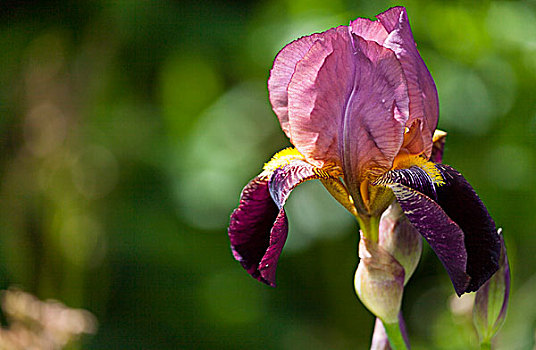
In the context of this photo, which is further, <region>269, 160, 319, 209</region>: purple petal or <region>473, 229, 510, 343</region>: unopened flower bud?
<region>473, 229, 510, 343</region>: unopened flower bud

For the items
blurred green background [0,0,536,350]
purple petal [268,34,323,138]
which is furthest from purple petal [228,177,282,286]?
blurred green background [0,0,536,350]

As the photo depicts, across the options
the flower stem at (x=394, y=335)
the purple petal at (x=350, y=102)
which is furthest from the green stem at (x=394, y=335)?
the purple petal at (x=350, y=102)

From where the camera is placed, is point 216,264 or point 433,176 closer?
point 433,176

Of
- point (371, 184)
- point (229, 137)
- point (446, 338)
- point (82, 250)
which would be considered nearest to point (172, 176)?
point (229, 137)

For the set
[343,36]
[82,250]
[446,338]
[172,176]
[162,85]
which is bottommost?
[446,338]

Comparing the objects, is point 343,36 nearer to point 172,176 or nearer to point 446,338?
point 446,338

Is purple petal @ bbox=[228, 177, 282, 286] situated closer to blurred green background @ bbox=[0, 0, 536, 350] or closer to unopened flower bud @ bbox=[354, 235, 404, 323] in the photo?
unopened flower bud @ bbox=[354, 235, 404, 323]

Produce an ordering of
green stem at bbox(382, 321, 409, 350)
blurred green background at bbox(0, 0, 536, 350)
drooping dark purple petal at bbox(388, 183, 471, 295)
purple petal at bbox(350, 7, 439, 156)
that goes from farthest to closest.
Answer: blurred green background at bbox(0, 0, 536, 350) < green stem at bbox(382, 321, 409, 350) < purple petal at bbox(350, 7, 439, 156) < drooping dark purple petal at bbox(388, 183, 471, 295)
